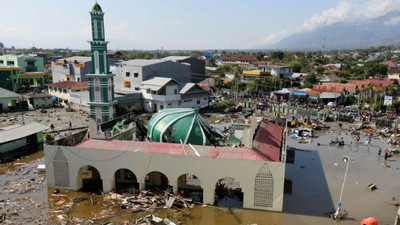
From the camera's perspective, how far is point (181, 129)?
21203 mm

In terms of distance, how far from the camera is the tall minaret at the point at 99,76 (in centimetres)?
2398

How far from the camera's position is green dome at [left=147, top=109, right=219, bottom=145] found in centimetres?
2102

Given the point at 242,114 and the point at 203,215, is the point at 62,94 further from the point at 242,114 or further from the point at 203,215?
the point at 203,215

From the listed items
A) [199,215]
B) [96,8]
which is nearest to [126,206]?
[199,215]

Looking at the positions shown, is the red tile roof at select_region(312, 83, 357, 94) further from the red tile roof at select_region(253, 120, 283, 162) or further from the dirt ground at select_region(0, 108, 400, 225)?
the red tile roof at select_region(253, 120, 283, 162)

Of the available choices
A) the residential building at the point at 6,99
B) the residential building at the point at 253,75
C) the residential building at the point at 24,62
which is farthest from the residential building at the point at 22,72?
the residential building at the point at 253,75

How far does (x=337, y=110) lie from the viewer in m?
44.9

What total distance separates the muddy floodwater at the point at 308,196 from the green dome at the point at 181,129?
483 centimetres

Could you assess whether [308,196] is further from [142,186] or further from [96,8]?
[96,8]

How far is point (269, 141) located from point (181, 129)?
5.79m

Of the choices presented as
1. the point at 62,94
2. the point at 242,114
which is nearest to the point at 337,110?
the point at 242,114

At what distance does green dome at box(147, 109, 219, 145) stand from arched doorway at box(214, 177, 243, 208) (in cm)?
314

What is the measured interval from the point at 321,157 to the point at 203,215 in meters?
15.2

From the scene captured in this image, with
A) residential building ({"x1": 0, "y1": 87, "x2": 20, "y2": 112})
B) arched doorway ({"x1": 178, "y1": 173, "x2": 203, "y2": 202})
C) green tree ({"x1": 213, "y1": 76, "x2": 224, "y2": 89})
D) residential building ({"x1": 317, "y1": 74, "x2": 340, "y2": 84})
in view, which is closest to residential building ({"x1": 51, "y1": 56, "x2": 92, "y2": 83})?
residential building ({"x1": 0, "y1": 87, "x2": 20, "y2": 112})
